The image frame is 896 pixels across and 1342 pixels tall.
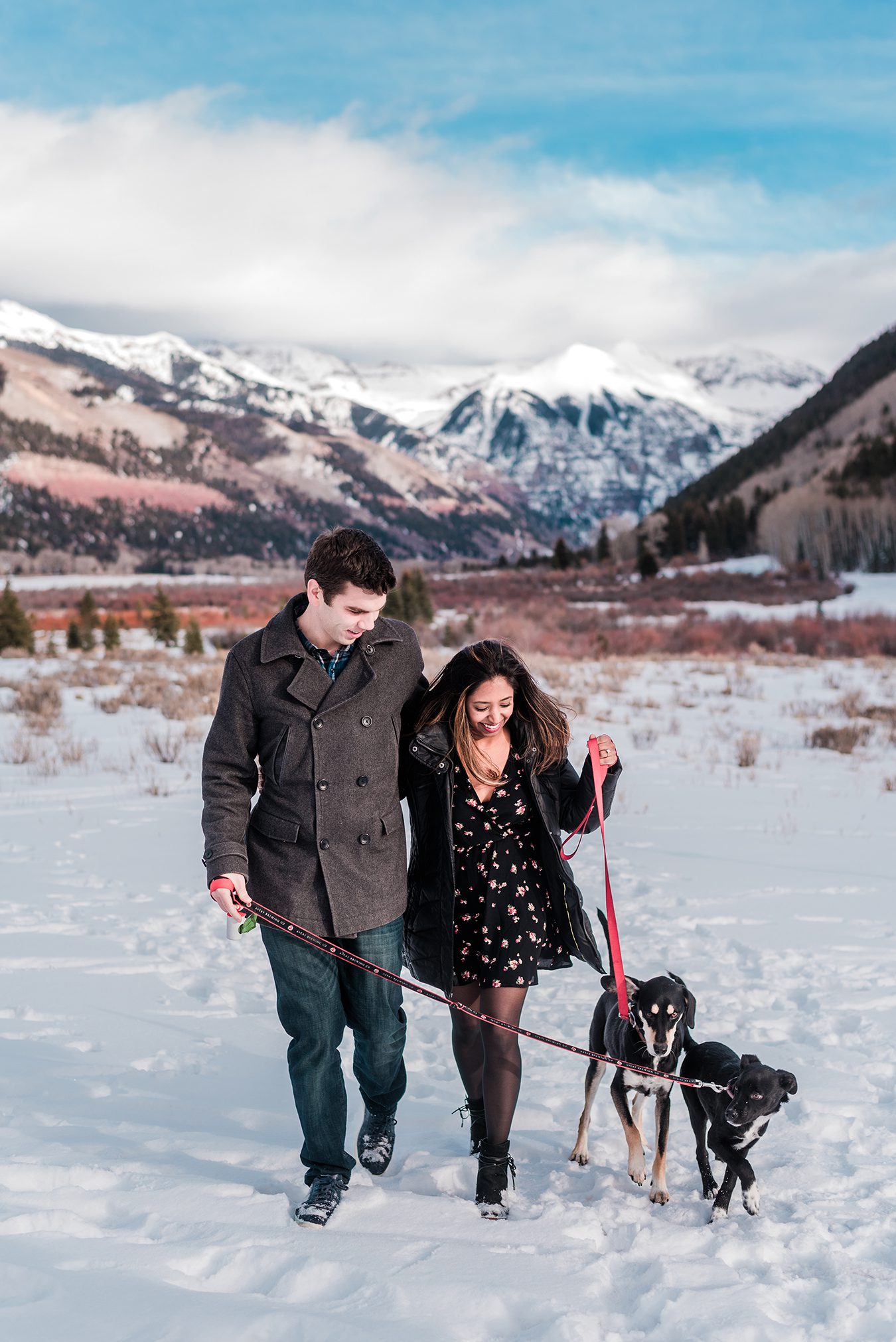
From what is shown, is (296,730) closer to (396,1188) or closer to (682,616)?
(396,1188)

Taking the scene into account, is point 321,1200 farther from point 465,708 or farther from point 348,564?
point 348,564

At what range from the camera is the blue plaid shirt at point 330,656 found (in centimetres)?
296

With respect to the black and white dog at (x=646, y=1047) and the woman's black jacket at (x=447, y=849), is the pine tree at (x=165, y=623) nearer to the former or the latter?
the woman's black jacket at (x=447, y=849)

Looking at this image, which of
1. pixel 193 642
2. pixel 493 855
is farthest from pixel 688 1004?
pixel 193 642

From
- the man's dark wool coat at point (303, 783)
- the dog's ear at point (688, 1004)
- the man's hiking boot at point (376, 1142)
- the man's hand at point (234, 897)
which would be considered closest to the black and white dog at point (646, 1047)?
the dog's ear at point (688, 1004)

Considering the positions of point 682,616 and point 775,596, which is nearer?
point 682,616

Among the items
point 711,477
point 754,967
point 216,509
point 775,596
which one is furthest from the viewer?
point 216,509

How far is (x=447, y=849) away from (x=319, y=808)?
43 centimetres

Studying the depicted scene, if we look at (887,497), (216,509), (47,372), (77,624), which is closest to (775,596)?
(887,497)

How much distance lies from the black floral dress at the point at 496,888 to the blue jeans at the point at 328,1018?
0.76 feet

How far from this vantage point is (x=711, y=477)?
12862cm

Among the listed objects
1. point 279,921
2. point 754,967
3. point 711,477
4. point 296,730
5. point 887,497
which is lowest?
point 754,967

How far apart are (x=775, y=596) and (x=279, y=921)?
4605cm

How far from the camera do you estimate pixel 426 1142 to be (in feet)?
11.6
